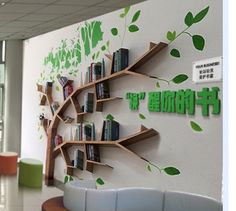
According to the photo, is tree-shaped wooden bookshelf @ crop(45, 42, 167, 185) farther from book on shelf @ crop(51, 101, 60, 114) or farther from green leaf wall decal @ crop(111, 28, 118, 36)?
green leaf wall decal @ crop(111, 28, 118, 36)

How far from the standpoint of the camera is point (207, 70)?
401 cm

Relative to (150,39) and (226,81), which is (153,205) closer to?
(150,39)

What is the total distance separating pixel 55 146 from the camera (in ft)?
25.4

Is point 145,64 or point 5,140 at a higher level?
point 145,64

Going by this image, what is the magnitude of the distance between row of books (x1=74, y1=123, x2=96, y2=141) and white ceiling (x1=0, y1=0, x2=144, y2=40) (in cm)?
233

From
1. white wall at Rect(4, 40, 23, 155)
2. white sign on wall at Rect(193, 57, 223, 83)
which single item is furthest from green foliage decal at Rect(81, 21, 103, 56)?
white wall at Rect(4, 40, 23, 155)

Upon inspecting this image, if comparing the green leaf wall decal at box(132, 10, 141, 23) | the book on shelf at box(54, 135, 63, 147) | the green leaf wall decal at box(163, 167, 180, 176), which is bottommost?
the green leaf wall decal at box(163, 167, 180, 176)

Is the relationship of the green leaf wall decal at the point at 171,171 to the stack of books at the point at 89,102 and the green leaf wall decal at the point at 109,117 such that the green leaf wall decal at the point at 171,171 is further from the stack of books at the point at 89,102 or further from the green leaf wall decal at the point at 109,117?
the stack of books at the point at 89,102

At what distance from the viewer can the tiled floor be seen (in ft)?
18.7

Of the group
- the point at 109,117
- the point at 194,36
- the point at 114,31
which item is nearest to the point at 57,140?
the point at 109,117

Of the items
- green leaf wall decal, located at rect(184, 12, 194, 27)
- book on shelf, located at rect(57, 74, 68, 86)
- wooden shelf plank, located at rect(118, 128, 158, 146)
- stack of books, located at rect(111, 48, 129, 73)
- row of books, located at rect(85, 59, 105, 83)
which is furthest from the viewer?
book on shelf, located at rect(57, 74, 68, 86)

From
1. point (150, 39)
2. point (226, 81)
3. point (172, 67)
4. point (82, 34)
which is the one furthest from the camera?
point (82, 34)

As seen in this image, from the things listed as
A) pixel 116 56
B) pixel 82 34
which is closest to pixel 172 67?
pixel 116 56

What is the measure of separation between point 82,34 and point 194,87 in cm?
336
